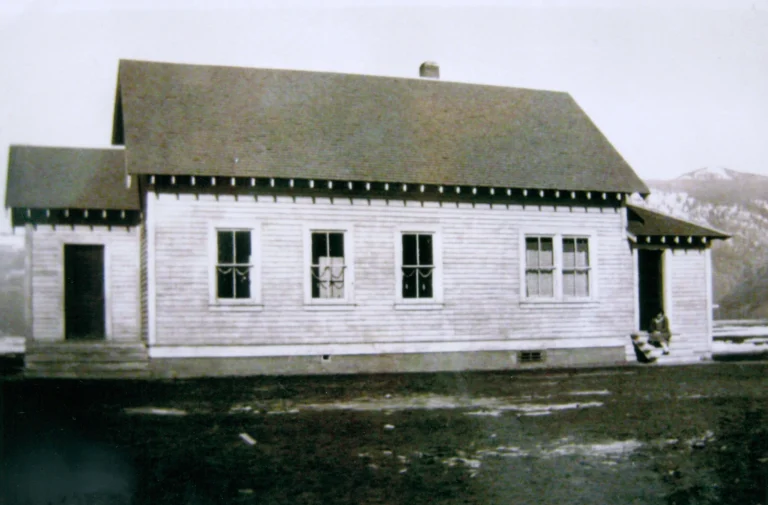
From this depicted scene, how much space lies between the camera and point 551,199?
21047mm

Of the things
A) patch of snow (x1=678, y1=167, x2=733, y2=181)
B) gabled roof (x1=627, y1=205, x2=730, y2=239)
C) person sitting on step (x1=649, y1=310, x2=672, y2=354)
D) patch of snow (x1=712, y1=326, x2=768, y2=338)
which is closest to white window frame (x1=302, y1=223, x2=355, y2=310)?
gabled roof (x1=627, y1=205, x2=730, y2=239)

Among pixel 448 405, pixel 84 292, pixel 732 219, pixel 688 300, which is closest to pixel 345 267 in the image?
pixel 84 292

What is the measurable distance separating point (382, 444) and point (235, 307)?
9.20 meters

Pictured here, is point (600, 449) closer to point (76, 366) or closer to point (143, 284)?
point (76, 366)

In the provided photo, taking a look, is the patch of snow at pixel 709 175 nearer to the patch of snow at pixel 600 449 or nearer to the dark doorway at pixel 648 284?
the dark doorway at pixel 648 284

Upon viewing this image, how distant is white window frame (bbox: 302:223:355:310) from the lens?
61.7 feet

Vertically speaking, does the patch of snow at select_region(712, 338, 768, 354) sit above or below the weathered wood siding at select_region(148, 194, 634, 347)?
below

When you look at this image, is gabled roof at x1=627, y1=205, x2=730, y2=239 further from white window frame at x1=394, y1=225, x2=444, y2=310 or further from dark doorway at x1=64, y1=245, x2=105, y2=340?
dark doorway at x1=64, y1=245, x2=105, y2=340

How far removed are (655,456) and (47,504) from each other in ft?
21.1

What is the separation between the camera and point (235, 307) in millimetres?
18234

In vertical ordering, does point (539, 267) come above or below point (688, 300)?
above

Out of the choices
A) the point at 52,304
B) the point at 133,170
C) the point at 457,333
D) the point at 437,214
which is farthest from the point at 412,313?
the point at 52,304

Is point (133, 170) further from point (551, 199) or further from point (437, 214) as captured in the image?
point (551, 199)

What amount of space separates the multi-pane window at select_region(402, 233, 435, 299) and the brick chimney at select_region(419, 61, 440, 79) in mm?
7006
